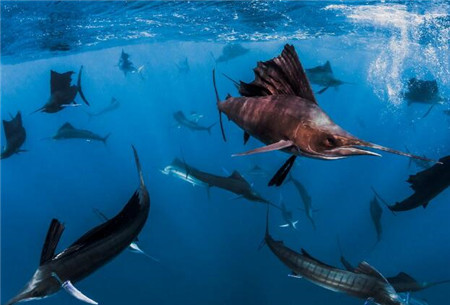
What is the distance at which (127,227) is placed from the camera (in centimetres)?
297

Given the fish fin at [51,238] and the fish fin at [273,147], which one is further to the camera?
the fish fin at [51,238]

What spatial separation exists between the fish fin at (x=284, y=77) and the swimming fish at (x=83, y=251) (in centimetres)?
107

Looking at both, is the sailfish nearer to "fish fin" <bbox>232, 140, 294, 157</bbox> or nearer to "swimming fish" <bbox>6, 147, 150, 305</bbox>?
"fish fin" <bbox>232, 140, 294, 157</bbox>

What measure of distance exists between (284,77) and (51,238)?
2.11m

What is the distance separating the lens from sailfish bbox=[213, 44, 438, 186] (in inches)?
71.1

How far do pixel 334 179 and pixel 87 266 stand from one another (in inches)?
927

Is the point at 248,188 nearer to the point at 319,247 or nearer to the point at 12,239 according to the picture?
the point at 319,247

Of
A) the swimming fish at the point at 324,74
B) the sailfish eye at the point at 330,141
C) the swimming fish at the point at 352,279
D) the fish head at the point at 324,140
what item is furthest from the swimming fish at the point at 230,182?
the swimming fish at the point at 324,74

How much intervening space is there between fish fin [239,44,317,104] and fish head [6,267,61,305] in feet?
6.87

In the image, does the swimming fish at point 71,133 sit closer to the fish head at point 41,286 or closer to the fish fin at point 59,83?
the fish fin at point 59,83

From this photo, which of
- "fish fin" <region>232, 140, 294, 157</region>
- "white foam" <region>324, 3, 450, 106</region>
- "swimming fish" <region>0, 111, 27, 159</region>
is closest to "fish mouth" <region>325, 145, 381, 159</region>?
"fish fin" <region>232, 140, 294, 157</region>

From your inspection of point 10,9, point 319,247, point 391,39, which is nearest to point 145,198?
point 10,9

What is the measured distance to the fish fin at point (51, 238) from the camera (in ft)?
8.65

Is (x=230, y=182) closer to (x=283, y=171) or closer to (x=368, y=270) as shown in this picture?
(x=368, y=270)
